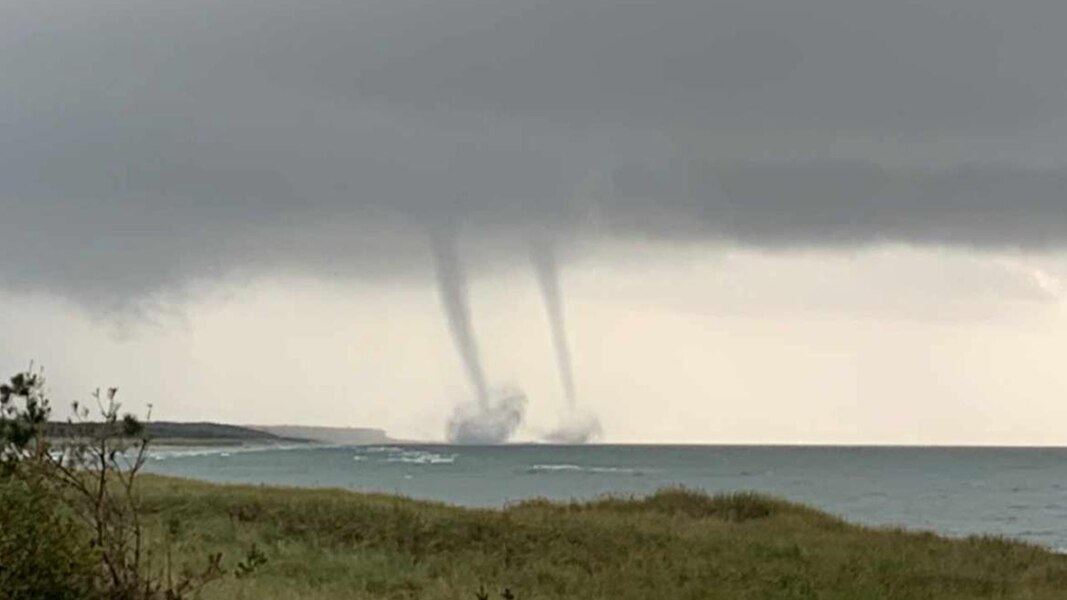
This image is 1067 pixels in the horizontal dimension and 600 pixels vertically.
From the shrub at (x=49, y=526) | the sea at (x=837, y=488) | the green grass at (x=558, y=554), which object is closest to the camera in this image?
the shrub at (x=49, y=526)

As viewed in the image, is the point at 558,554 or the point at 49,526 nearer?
the point at 49,526

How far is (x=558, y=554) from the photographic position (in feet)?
69.6

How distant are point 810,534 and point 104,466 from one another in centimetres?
2002

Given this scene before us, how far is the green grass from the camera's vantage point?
17922 mm

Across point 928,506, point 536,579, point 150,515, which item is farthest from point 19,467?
point 928,506

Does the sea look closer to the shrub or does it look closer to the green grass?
the green grass

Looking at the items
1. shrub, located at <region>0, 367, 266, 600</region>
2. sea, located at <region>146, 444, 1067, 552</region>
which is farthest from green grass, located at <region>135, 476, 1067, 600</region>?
Result: sea, located at <region>146, 444, 1067, 552</region>

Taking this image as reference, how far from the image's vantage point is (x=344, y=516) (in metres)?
24.2

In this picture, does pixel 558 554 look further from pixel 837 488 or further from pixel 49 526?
pixel 837 488

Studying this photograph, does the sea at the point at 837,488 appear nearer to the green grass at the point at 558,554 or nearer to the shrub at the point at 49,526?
the green grass at the point at 558,554

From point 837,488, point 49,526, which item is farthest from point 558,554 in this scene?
point 837,488

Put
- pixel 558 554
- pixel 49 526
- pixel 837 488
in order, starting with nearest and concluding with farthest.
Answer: pixel 49 526, pixel 558 554, pixel 837 488

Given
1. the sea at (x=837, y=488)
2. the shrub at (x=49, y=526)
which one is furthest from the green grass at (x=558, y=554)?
the sea at (x=837, y=488)

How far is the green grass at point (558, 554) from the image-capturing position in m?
17.9
